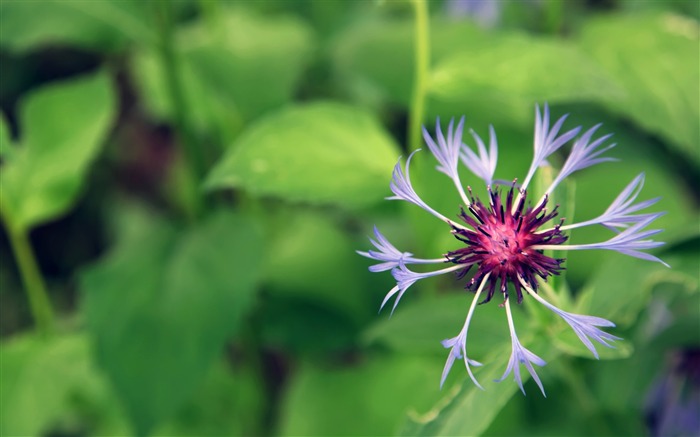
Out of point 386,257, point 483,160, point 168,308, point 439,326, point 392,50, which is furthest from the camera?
point 392,50

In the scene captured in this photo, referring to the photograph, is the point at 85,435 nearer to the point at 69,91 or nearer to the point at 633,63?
the point at 69,91

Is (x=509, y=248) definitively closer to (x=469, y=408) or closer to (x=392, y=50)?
(x=469, y=408)

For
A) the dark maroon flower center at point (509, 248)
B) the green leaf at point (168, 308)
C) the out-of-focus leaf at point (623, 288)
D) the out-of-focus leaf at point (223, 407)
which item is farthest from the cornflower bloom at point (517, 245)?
the out-of-focus leaf at point (223, 407)

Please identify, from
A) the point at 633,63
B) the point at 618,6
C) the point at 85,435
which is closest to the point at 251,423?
the point at 85,435

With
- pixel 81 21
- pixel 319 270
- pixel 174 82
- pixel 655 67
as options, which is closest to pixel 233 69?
pixel 174 82

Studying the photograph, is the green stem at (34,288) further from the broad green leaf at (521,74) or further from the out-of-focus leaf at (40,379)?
the broad green leaf at (521,74)

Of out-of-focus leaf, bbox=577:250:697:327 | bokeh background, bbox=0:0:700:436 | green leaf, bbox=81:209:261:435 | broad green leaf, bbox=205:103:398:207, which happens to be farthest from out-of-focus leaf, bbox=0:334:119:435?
out-of-focus leaf, bbox=577:250:697:327
